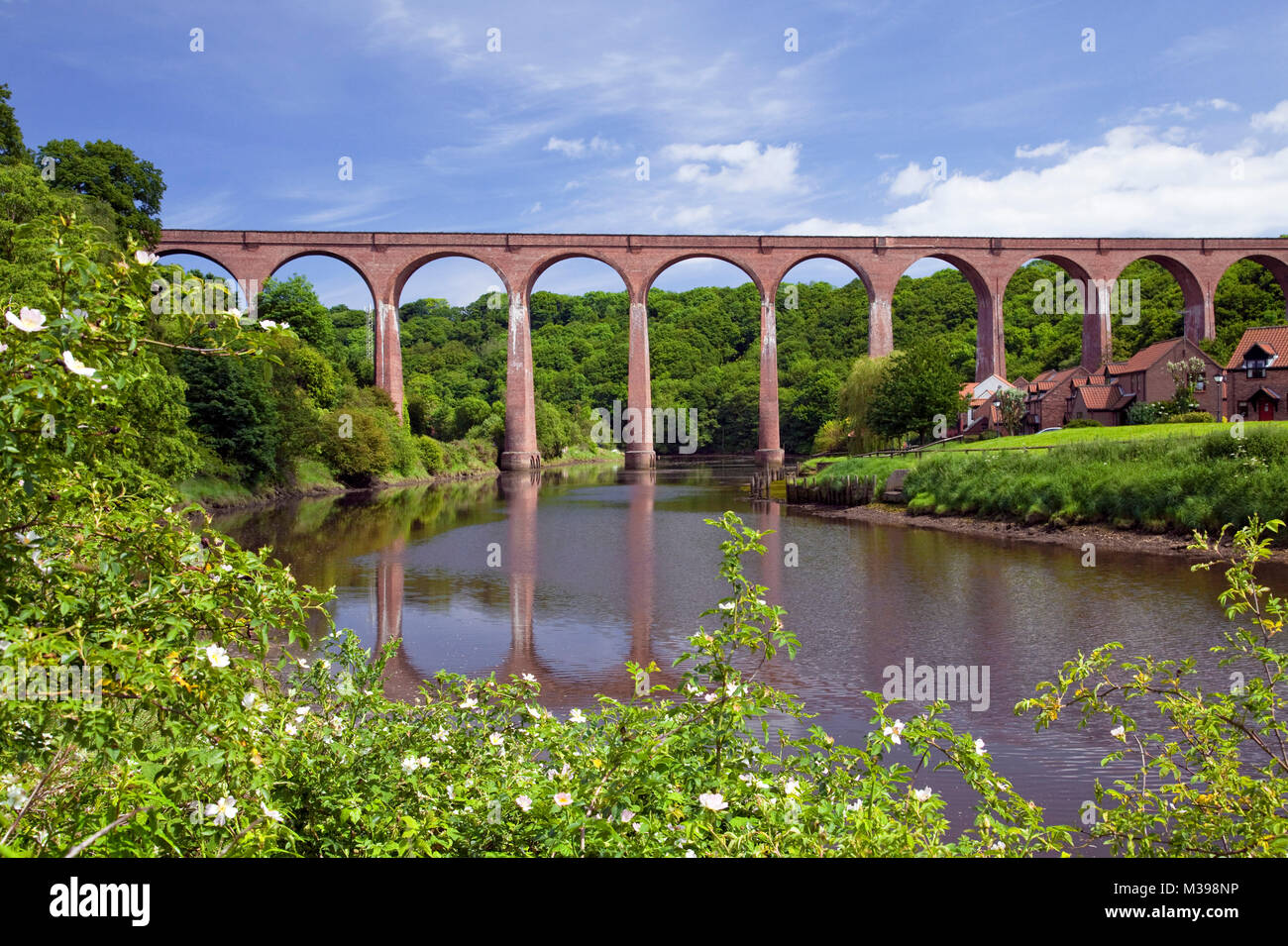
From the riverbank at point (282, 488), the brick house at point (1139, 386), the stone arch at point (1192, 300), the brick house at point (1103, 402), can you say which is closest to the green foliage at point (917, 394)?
the brick house at point (1103, 402)

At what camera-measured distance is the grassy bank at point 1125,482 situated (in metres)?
17.5

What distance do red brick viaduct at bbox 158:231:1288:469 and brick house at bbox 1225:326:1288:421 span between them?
54.8ft

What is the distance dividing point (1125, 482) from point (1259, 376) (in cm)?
2315

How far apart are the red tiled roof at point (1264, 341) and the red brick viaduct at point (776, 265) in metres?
16.3

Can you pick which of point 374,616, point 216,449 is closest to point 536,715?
point 374,616

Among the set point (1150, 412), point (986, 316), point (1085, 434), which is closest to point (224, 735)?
point (1085, 434)

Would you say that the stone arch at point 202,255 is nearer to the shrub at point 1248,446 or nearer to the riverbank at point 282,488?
the riverbank at point 282,488

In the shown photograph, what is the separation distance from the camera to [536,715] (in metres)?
3.22

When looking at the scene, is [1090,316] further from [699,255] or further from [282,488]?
[282,488]

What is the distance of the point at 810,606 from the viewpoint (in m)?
12.0

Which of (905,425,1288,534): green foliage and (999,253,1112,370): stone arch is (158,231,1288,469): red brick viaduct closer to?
(999,253,1112,370): stone arch

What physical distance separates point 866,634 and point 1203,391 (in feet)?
118

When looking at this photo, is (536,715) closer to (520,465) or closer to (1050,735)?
(1050,735)

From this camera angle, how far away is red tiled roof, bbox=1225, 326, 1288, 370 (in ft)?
121
